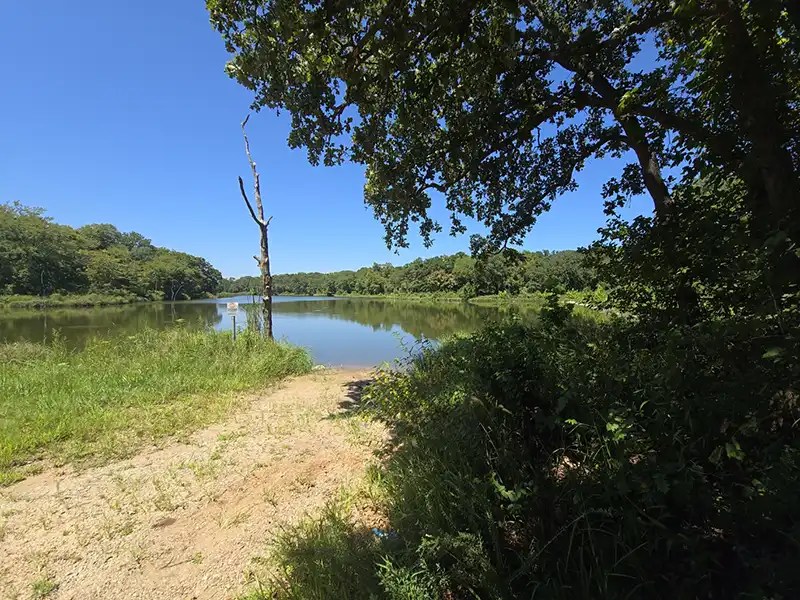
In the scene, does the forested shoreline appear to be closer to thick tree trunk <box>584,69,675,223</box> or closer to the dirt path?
thick tree trunk <box>584,69,675,223</box>

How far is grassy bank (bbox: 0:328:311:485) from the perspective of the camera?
412 cm

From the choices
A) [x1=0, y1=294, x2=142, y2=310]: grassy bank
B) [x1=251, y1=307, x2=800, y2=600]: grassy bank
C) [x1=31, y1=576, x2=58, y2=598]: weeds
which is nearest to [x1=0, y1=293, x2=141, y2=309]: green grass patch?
[x1=0, y1=294, x2=142, y2=310]: grassy bank

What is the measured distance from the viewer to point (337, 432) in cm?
451

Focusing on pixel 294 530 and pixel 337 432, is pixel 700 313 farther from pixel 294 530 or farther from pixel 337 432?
pixel 337 432

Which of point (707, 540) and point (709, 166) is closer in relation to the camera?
point (707, 540)

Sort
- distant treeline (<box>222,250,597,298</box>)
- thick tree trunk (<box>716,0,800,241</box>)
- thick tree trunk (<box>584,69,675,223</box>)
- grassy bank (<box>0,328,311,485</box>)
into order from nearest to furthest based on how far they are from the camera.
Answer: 1. thick tree trunk (<box>716,0,800,241</box>)
2. thick tree trunk (<box>584,69,675,223</box>)
3. grassy bank (<box>0,328,311,485</box>)
4. distant treeline (<box>222,250,597,298</box>)

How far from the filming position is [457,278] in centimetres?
6875

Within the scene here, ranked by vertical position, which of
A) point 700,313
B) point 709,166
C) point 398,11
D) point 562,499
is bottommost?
point 562,499

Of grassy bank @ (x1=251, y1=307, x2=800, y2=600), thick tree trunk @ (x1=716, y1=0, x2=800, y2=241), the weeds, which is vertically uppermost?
thick tree trunk @ (x1=716, y1=0, x2=800, y2=241)

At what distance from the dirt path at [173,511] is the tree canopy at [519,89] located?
3317 millimetres

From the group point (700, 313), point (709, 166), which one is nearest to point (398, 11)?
point (709, 166)

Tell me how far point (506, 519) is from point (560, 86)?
5389 mm

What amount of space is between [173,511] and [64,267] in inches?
2954

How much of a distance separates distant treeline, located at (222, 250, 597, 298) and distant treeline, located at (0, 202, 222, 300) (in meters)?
20.3
